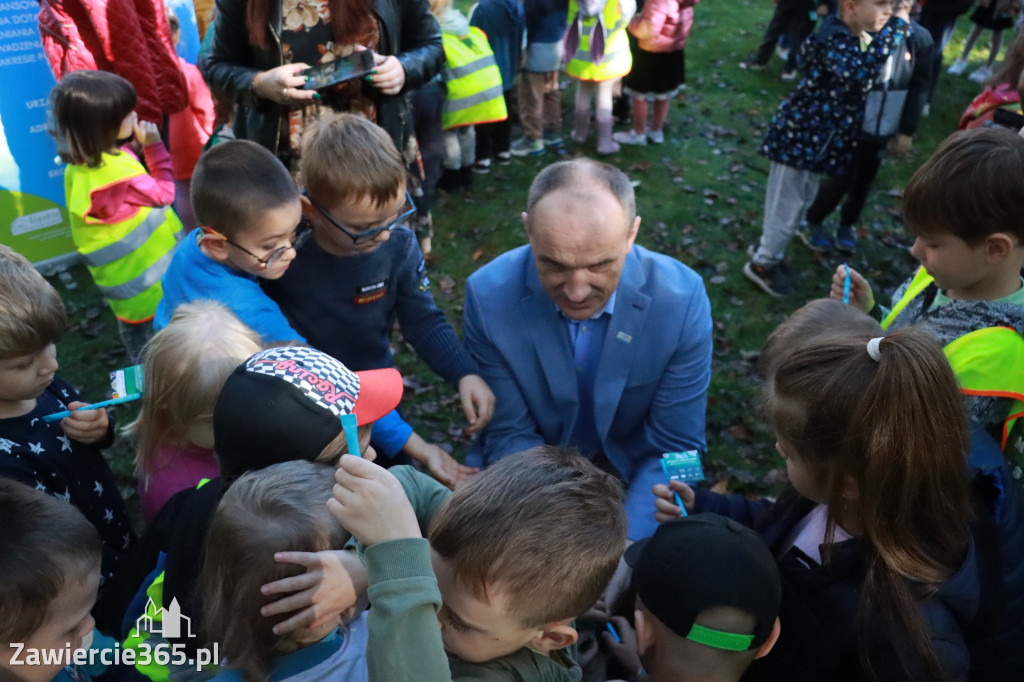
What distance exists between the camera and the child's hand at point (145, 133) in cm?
482

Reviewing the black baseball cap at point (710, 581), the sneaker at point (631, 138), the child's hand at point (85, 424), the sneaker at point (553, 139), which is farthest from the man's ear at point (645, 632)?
the sneaker at point (631, 138)

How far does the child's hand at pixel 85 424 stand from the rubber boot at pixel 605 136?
6.76 meters

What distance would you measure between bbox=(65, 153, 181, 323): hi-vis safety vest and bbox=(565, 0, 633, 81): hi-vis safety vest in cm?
487

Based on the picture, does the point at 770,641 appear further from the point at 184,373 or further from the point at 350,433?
the point at 184,373

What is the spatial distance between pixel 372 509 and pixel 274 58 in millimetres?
2973

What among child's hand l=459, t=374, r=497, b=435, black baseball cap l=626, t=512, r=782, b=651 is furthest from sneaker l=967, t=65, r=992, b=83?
black baseball cap l=626, t=512, r=782, b=651

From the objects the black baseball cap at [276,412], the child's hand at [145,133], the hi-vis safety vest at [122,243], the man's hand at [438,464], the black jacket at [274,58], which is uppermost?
the black jacket at [274,58]

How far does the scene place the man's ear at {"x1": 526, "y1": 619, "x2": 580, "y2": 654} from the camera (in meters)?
1.86

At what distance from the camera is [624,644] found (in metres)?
2.59

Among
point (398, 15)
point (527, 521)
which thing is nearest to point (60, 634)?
point (527, 521)

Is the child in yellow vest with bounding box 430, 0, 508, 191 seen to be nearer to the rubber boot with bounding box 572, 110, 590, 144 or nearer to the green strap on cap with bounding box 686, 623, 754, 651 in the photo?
the rubber boot with bounding box 572, 110, 590, 144

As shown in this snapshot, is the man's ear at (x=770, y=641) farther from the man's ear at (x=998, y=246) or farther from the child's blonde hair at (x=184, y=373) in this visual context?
the child's blonde hair at (x=184, y=373)

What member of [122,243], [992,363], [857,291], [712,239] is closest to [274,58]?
[122,243]

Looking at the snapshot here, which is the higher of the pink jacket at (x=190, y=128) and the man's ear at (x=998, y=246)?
the man's ear at (x=998, y=246)
